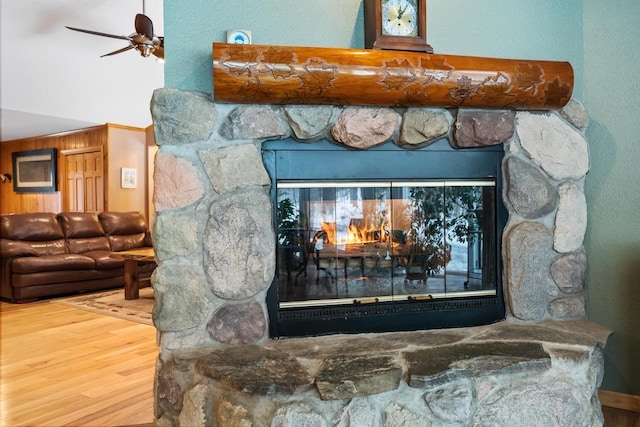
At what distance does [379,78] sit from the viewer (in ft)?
5.27

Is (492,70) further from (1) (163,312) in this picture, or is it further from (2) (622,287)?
(1) (163,312)

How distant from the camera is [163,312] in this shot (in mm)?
1599

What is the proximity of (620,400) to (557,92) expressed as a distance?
4.65 ft

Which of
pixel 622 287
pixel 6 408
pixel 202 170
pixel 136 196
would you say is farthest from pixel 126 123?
pixel 622 287

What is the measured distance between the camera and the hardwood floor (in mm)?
2004

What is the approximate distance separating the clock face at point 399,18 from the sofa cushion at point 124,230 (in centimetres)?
501

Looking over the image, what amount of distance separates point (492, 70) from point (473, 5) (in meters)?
0.39

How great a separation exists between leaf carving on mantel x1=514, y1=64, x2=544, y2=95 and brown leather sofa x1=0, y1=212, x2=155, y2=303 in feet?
14.4

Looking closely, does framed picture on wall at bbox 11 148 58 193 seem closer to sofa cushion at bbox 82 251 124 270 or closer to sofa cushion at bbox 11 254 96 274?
sofa cushion at bbox 82 251 124 270

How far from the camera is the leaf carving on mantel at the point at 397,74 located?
1610mm

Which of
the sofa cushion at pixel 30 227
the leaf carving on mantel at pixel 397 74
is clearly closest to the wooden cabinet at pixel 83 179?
→ the sofa cushion at pixel 30 227

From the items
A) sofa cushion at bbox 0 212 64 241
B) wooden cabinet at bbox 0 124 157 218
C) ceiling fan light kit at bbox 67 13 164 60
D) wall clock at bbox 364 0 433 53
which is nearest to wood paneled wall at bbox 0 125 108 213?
wooden cabinet at bbox 0 124 157 218

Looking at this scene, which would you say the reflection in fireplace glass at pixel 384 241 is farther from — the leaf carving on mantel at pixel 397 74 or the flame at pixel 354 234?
the leaf carving on mantel at pixel 397 74

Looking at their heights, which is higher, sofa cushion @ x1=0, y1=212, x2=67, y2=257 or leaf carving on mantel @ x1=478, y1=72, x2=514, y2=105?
leaf carving on mantel @ x1=478, y1=72, x2=514, y2=105
